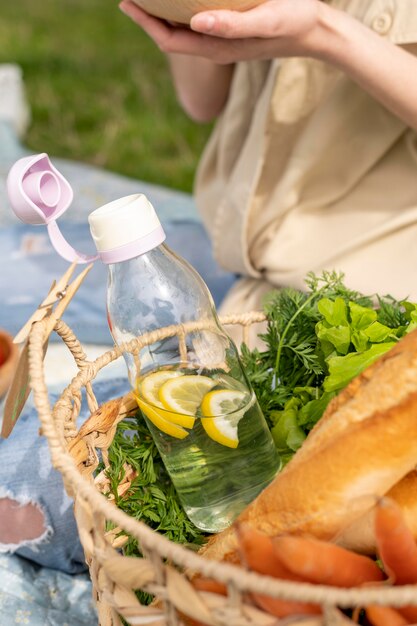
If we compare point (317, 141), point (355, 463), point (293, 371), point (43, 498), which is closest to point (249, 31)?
point (317, 141)

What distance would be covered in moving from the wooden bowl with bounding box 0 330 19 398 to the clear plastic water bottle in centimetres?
48

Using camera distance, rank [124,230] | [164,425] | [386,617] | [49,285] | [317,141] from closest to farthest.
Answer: [386,617], [124,230], [164,425], [317,141], [49,285]

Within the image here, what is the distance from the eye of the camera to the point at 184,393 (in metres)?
1.09

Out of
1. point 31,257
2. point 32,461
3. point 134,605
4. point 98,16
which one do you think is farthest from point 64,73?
point 134,605

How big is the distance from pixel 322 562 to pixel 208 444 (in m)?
0.34

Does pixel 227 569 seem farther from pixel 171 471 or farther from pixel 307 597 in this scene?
pixel 171 471

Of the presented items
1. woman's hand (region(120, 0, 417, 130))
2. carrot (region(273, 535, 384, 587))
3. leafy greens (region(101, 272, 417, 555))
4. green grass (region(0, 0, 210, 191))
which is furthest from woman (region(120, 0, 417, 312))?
green grass (region(0, 0, 210, 191))

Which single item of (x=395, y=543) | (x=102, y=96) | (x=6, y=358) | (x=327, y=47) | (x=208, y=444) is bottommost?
(x=102, y=96)

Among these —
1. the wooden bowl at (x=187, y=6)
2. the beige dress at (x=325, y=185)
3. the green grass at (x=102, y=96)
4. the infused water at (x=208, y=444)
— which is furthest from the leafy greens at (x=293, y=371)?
the green grass at (x=102, y=96)

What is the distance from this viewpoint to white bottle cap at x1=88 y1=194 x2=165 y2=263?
948mm

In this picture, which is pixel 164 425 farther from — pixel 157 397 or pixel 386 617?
pixel 386 617

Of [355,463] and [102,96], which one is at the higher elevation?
[355,463]

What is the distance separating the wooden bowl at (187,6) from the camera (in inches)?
44.6

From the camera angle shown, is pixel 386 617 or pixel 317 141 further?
pixel 317 141
